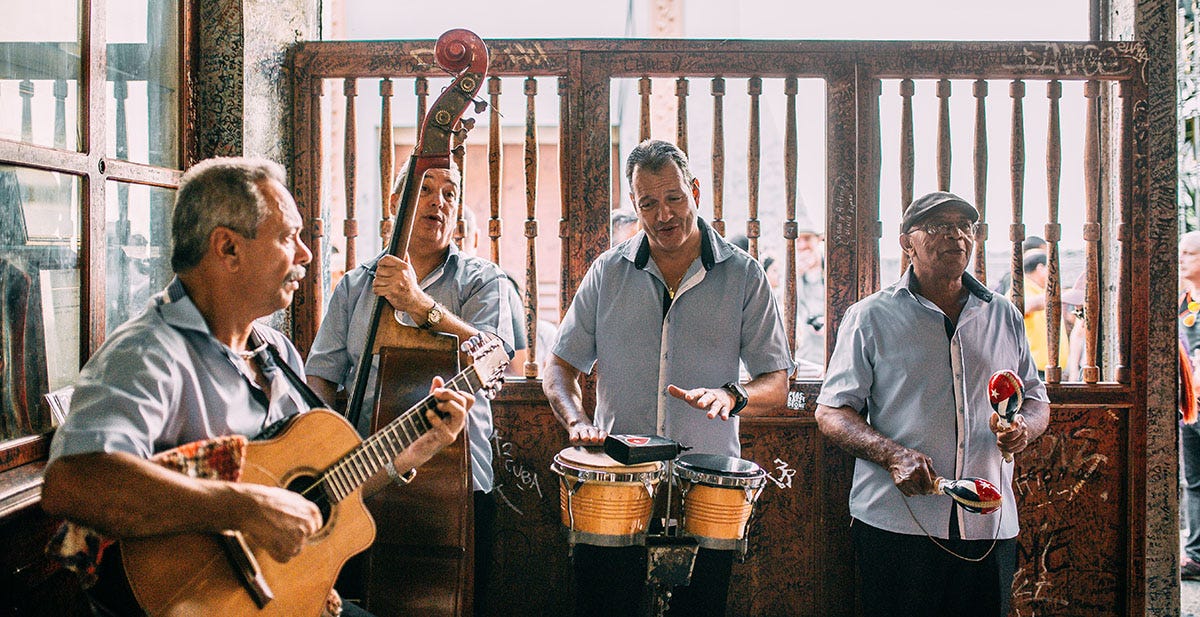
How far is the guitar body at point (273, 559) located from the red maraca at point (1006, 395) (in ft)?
5.80

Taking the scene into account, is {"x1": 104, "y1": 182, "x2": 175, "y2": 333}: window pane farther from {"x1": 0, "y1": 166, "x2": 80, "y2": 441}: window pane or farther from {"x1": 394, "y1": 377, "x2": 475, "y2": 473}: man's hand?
{"x1": 394, "y1": 377, "x2": 475, "y2": 473}: man's hand

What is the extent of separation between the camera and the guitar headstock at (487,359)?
222cm

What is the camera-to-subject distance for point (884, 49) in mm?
3191

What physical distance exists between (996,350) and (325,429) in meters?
2.03

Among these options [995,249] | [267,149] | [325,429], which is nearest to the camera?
[325,429]

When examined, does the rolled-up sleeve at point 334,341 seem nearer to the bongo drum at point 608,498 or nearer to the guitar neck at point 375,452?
the guitar neck at point 375,452

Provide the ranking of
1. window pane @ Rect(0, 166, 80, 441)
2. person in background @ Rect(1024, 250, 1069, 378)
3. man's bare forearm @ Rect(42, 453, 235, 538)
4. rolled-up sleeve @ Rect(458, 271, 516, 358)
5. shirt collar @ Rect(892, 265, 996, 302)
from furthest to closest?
person in background @ Rect(1024, 250, 1069, 378), shirt collar @ Rect(892, 265, 996, 302), rolled-up sleeve @ Rect(458, 271, 516, 358), window pane @ Rect(0, 166, 80, 441), man's bare forearm @ Rect(42, 453, 235, 538)

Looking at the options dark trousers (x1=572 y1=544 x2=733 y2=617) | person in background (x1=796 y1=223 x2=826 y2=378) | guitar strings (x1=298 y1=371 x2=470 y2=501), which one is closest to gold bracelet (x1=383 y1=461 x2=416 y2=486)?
guitar strings (x1=298 y1=371 x2=470 y2=501)

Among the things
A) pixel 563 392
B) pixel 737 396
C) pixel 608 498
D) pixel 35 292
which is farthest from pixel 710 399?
pixel 35 292

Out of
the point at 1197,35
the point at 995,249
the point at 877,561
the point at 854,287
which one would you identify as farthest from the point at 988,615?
the point at 995,249

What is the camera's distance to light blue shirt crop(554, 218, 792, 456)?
262 cm

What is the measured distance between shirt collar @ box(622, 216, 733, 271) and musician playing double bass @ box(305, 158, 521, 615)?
428 millimetres

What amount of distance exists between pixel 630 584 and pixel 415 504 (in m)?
0.63

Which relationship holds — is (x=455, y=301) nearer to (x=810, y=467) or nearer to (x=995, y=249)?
(x=810, y=467)
